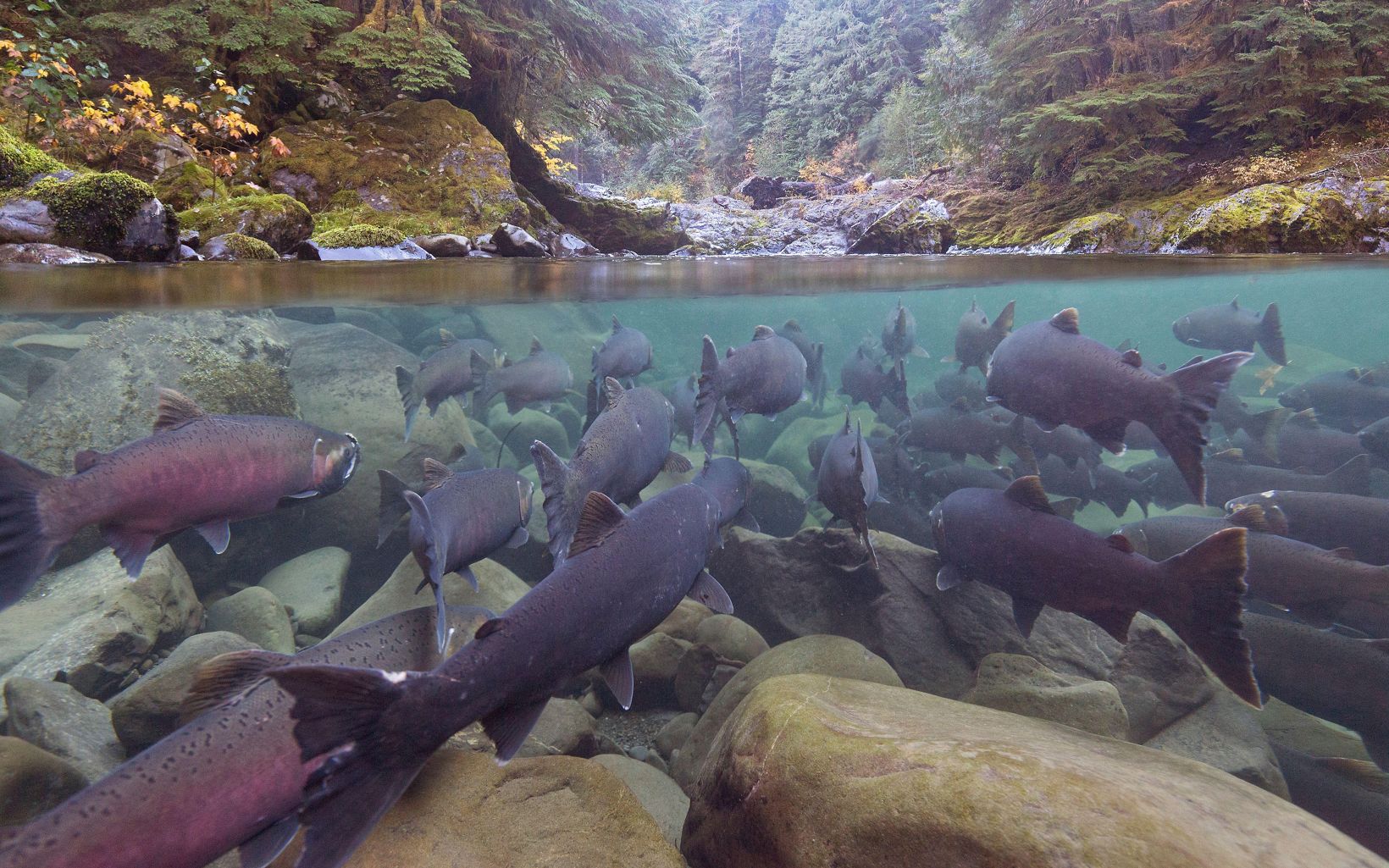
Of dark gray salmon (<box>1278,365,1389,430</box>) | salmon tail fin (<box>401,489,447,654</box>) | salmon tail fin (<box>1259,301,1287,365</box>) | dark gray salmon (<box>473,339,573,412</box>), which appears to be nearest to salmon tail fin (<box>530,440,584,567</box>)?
salmon tail fin (<box>401,489,447,654</box>)

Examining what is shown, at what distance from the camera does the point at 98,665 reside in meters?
4.27

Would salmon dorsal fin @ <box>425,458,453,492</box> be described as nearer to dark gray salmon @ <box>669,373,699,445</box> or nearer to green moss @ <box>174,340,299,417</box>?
green moss @ <box>174,340,299,417</box>

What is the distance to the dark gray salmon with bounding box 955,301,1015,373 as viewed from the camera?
32.0 ft

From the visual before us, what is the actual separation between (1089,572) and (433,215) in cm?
1336

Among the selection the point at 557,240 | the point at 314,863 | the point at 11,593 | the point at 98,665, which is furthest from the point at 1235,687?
the point at 557,240

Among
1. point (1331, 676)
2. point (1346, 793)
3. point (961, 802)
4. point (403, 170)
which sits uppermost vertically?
point (403, 170)

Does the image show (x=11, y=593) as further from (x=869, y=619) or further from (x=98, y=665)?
(x=869, y=619)

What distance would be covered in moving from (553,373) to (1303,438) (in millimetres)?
12608

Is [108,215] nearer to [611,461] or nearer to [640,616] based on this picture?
[611,461]

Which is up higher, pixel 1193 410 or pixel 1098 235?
pixel 1098 235

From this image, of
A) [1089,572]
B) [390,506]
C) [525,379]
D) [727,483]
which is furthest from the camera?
[525,379]

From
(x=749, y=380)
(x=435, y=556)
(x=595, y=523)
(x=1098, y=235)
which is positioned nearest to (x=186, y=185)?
(x=749, y=380)

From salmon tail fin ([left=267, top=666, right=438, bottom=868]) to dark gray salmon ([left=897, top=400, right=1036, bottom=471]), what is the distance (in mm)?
9085

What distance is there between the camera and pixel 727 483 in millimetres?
5758
